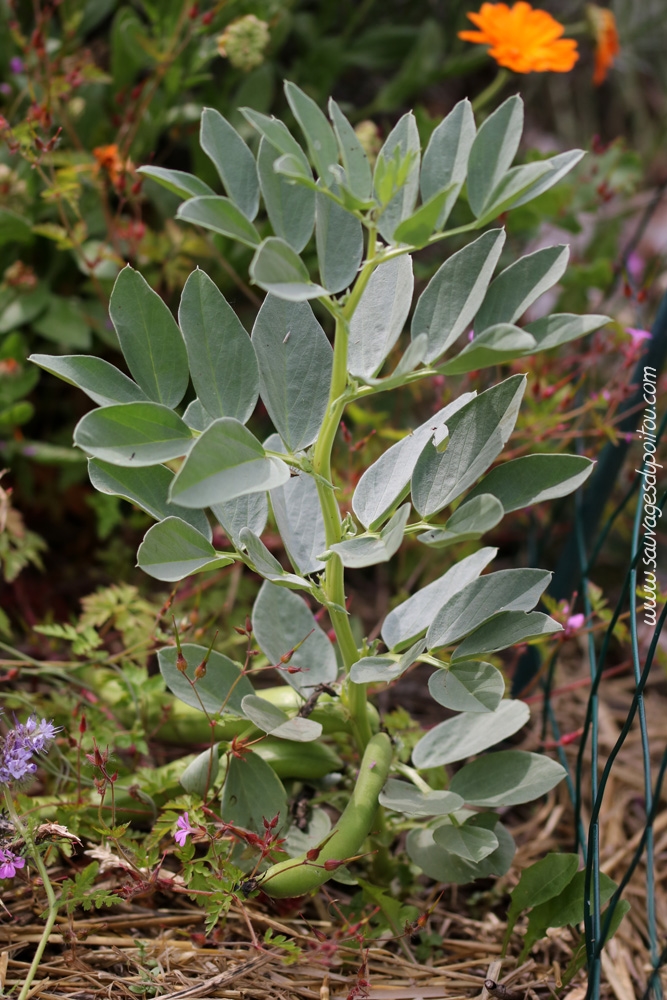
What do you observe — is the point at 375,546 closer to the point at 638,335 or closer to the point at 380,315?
the point at 380,315

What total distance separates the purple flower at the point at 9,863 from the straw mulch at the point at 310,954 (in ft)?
0.33

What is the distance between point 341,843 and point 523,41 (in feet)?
3.84

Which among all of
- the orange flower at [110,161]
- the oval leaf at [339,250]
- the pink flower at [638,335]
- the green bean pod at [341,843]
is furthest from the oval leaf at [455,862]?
the orange flower at [110,161]

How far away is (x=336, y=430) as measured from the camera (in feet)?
2.51

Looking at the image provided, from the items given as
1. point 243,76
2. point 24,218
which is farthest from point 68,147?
point 243,76

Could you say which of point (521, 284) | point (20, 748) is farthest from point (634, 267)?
point (20, 748)

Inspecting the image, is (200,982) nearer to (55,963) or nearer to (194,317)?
(55,963)

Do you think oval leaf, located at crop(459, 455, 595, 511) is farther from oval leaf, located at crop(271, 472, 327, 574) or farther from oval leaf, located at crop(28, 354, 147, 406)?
oval leaf, located at crop(28, 354, 147, 406)

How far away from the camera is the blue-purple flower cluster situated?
2.55 ft

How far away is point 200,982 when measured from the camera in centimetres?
81

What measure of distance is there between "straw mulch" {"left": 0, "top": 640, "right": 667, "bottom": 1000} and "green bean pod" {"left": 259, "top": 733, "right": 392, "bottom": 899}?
42mm

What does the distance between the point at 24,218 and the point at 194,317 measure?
0.77 meters

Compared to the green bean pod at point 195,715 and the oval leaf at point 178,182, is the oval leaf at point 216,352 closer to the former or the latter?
the oval leaf at point 178,182

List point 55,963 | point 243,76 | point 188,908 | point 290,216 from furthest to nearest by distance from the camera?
point 243,76
point 188,908
point 55,963
point 290,216
